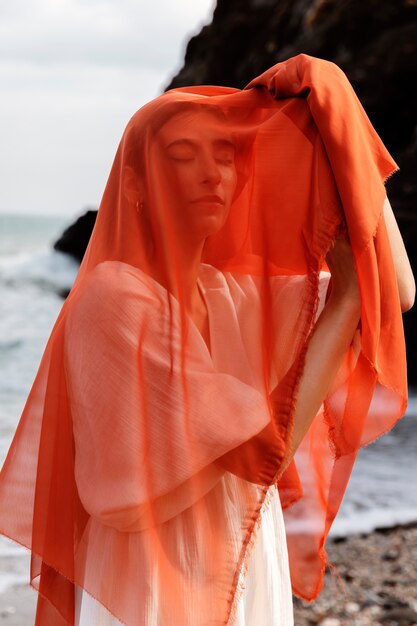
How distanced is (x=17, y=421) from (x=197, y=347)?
686cm

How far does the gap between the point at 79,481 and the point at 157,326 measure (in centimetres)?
33

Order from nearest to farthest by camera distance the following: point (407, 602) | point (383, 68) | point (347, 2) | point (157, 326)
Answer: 1. point (157, 326)
2. point (407, 602)
3. point (383, 68)
4. point (347, 2)

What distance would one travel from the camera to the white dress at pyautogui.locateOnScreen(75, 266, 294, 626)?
182 centimetres

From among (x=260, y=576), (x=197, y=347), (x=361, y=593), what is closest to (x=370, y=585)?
(x=361, y=593)

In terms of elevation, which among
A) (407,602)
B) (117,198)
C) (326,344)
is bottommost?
(407,602)

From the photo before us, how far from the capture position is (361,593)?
4.21 m

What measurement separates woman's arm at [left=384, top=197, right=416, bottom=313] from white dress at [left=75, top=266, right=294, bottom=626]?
30cm

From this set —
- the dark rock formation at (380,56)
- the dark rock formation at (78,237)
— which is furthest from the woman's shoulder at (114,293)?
the dark rock formation at (78,237)

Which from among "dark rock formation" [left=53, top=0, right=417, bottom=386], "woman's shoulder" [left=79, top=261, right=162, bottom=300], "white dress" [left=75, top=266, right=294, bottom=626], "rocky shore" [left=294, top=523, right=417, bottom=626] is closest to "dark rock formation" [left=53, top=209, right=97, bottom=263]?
"dark rock formation" [left=53, top=0, right=417, bottom=386]

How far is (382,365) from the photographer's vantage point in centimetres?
182

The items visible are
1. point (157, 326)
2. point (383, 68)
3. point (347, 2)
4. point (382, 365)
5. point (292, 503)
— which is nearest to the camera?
point (157, 326)

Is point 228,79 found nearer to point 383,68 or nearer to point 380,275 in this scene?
point 383,68

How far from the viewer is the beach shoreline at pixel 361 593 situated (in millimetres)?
3969

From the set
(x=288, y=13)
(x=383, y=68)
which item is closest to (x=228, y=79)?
(x=288, y=13)
